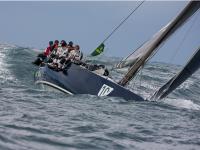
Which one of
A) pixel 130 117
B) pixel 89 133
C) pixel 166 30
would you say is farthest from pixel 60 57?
pixel 89 133

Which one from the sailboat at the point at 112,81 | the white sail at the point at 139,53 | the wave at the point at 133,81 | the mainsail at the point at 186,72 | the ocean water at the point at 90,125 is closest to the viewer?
the ocean water at the point at 90,125

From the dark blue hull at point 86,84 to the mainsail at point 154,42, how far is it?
2.73 ft

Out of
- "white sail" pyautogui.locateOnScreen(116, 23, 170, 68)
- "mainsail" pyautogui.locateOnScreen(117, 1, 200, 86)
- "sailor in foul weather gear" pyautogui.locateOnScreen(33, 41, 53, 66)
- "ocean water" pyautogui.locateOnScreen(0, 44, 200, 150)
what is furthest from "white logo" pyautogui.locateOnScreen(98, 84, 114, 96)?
"sailor in foul weather gear" pyautogui.locateOnScreen(33, 41, 53, 66)

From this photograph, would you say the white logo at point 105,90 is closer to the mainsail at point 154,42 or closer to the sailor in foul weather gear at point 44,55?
the mainsail at point 154,42

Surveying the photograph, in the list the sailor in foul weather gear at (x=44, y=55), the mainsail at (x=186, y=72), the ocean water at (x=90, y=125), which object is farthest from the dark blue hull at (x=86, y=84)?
the sailor in foul weather gear at (x=44, y=55)

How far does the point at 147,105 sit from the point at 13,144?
704 centimetres

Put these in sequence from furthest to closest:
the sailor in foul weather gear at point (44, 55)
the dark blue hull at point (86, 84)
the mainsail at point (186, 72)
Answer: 1. the sailor in foul weather gear at point (44, 55)
2. the dark blue hull at point (86, 84)
3. the mainsail at point (186, 72)

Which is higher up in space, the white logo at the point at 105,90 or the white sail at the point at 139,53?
the white sail at the point at 139,53

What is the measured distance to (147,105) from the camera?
1277 cm

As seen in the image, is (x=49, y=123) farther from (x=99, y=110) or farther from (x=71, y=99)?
(x=71, y=99)

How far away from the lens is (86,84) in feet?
44.7

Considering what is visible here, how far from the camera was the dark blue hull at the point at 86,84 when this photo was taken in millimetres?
13297

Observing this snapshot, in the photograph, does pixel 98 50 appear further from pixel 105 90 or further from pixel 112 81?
pixel 105 90

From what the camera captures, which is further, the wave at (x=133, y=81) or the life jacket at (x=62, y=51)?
the wave at (x=133, y=81)
